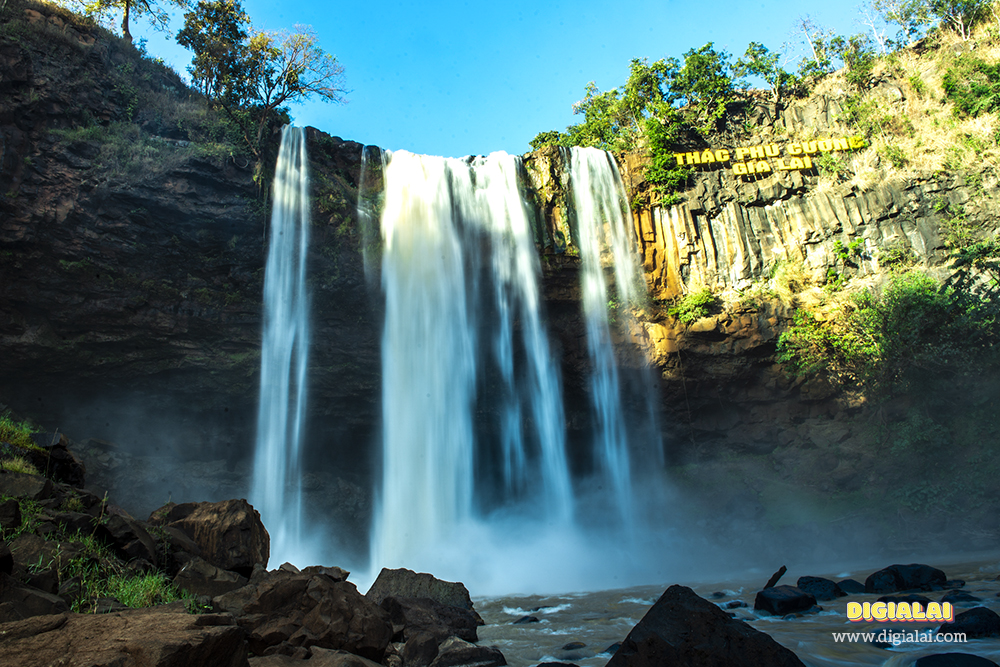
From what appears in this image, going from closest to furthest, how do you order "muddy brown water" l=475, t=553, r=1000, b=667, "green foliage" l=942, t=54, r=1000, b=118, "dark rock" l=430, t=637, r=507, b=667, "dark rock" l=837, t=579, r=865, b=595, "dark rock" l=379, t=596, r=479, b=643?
"muddy brown water" l=475, t=553, r=1000, b=667, "dark rock" l=430, t=637, r=507, b=667, "dark rock" l=379, t=596, r=479, b=643, "dark rock" l=837, t=579, r=865, b=595, "green foliage" l=942, t=54, r=1000, b=118

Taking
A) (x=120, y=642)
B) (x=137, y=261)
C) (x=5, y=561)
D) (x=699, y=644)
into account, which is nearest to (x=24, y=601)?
(x=5, y=561)

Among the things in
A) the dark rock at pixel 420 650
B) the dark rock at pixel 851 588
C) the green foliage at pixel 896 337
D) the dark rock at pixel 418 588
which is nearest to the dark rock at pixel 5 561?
the dark rock at pixel 420 650

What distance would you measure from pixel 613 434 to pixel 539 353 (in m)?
4.22

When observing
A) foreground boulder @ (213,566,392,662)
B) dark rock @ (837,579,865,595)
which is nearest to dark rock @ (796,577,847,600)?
dark rock @ (837,579,865,595)

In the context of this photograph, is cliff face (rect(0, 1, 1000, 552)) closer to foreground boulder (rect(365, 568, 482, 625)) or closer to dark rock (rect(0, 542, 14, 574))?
foreground boulder (rect(365, 568, 482, 625))

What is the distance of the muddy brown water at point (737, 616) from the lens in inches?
250

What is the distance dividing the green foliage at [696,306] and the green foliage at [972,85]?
13.1 metres

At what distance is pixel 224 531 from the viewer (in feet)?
28.4

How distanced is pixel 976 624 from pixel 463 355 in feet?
50.6

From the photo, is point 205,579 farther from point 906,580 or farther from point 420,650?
point 906,580

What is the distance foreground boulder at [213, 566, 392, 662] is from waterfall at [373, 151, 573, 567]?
11.8 metres

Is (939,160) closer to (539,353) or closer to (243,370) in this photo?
(539,353)

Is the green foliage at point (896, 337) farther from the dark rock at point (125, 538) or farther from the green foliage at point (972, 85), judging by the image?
the dark rock at point (125, 538)

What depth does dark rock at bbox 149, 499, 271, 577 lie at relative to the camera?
8.47 m
